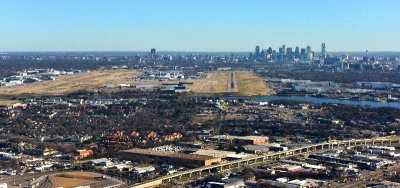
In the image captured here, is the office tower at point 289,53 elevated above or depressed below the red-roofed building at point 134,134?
above

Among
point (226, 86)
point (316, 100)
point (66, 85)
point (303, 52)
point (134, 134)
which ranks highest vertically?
point (303, 52)

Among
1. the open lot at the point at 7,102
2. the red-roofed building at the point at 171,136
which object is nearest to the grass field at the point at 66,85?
the open lot at the point at 7,102

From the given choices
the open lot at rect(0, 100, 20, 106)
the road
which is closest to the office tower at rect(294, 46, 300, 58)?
the open lot at rect(0, 100, 20, 106)

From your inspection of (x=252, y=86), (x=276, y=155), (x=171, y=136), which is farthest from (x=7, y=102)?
(x=276, y=155)

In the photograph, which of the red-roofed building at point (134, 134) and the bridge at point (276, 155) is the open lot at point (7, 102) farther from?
the bridge at point (276, 155)

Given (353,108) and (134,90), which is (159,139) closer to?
(353,108)

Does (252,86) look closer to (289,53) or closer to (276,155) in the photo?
(276,155)

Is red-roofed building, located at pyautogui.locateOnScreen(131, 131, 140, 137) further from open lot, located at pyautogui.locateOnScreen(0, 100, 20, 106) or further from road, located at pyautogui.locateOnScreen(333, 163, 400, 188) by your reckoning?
open lot, located at pyautogui.locateOnScreen(0, 100, 20, 106)

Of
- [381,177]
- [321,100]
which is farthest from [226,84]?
[381,177]
